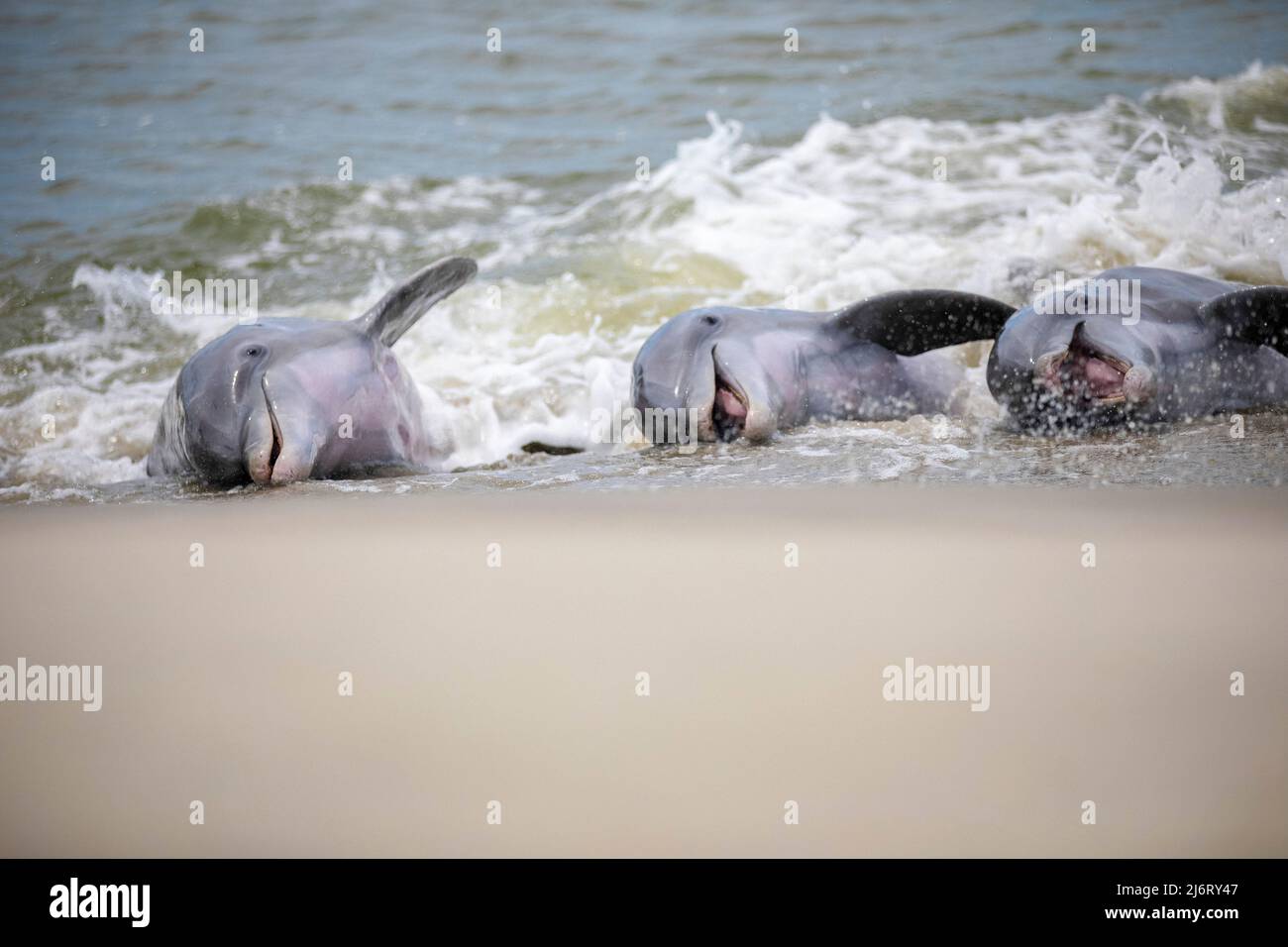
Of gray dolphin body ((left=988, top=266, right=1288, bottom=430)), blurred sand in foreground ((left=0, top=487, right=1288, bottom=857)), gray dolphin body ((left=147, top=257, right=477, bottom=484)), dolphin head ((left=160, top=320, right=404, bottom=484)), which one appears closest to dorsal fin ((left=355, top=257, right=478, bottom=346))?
gray dolphin body ((left=147, top=257, right=477, bottom=484))

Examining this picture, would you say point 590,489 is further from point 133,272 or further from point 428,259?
point 133,272

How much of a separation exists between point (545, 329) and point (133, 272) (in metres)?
3.50

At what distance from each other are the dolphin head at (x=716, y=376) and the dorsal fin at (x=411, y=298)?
80 centimetres

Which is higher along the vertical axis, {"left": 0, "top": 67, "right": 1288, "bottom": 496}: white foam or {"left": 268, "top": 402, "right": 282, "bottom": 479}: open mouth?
{"left": 0, "top": 67, "right": 1288, "bottom": 496}: white foam

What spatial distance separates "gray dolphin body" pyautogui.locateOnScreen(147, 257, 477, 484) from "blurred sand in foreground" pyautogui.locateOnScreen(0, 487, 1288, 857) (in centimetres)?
110

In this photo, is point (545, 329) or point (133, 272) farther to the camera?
point (133, 272)

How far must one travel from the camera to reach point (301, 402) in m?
5.12

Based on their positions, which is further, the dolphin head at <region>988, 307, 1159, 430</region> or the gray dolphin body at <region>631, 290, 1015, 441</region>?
the gray dolphin body at <region>631, 290, 1015, 441</region>

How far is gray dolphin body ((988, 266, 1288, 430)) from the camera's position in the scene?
505 cm

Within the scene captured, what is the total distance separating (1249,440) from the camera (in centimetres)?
478

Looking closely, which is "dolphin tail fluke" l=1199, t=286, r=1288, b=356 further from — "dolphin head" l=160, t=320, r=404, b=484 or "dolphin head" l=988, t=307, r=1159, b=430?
"dolphin head" l=160, t=320, r=404, b=484

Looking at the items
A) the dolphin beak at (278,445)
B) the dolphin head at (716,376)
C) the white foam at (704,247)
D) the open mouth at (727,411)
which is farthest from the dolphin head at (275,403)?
the open mouth at (727,411)

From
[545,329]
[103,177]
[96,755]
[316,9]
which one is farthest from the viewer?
[316,9]

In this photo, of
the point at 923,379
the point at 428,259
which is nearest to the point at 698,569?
the point at 923,379
